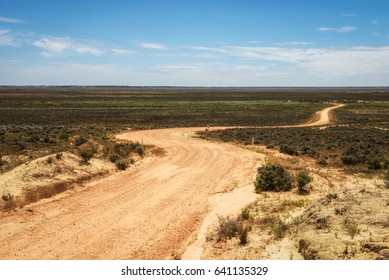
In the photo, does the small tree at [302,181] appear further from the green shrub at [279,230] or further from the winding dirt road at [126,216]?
the green shrub at [279,230]

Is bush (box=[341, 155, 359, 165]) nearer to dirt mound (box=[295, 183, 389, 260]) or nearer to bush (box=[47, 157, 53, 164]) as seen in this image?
dirt mound (box=[295, 183, 389, 260])

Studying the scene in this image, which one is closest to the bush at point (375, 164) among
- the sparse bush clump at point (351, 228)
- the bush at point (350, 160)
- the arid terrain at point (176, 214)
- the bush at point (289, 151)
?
the bush at point (350, 160)

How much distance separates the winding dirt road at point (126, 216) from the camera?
33.7ft

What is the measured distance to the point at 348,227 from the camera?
936 cm

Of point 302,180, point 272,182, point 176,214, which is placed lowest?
point 176,214

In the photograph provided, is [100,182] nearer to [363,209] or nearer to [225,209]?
[225,209]

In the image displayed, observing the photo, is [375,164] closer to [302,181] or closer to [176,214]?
[302,181]

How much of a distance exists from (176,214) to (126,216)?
1842 mm

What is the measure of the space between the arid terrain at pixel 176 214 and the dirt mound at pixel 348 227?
26 mm

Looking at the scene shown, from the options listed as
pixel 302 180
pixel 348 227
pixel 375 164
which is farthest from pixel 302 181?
pixel 375 164

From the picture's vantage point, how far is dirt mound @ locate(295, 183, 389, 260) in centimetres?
830

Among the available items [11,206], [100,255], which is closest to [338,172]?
[100,255]

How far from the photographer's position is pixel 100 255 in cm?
990

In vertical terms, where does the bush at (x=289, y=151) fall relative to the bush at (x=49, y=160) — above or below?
below
